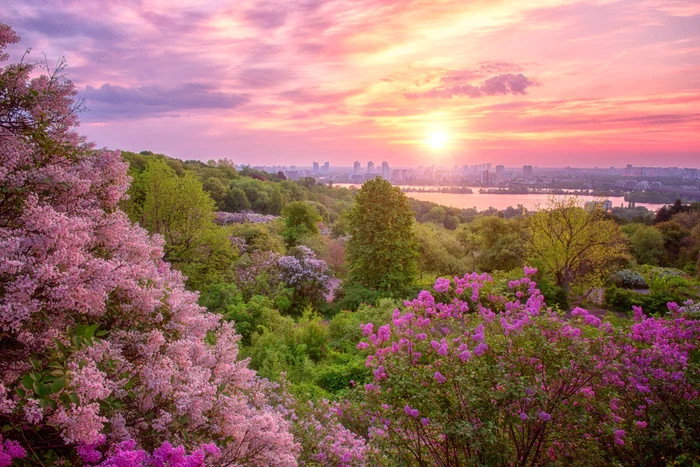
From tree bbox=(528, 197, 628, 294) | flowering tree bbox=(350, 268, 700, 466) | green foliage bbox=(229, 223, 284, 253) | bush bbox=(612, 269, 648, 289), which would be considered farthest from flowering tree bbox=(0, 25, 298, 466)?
bush bbox=(612, 269, 648, 289)

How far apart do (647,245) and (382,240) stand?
23550 mm

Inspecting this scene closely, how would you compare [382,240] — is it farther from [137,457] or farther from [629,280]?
[137,457]

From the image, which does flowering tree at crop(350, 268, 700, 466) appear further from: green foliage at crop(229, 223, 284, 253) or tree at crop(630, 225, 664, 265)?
tree at crop(630, 225, 664, 265)

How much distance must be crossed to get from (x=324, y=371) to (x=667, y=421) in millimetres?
6603

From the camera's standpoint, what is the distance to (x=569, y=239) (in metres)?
19.1

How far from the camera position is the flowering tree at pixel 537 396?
412cm

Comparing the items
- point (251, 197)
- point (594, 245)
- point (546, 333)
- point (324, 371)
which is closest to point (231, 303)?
point (324, 371)

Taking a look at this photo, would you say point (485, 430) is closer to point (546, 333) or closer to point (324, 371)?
point (546, 333)

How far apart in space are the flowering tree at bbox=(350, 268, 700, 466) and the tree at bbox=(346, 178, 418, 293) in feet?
44.3

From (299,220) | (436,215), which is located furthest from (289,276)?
(436,215)

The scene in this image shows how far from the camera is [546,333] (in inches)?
179

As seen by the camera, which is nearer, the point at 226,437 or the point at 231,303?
the point at 226,437

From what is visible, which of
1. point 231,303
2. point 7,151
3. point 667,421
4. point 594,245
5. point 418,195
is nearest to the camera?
point 7,151

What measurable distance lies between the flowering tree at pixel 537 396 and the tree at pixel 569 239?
15.2 meters
